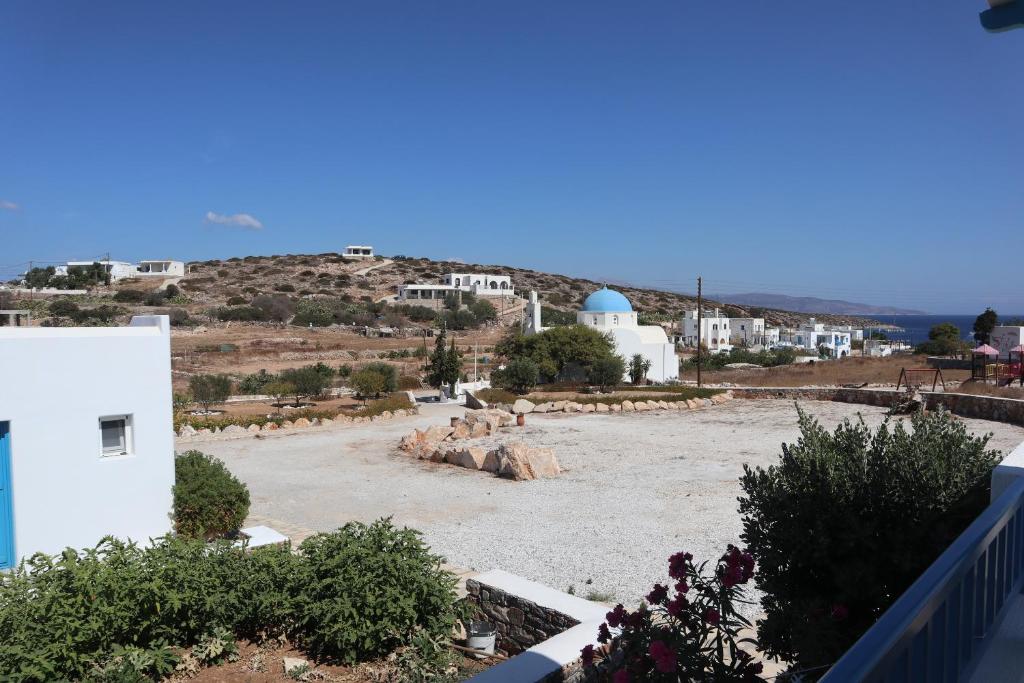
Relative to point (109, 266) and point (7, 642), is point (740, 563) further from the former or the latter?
point (109, 266)

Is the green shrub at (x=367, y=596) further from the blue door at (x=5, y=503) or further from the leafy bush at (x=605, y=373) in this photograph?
the leafy bush at (x=605, y=373)

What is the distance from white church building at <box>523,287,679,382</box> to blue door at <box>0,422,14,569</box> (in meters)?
31.0

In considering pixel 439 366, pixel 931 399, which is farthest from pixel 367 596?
pixel 931 399

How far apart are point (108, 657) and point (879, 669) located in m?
5.74

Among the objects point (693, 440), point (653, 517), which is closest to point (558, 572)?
point (653, 517)

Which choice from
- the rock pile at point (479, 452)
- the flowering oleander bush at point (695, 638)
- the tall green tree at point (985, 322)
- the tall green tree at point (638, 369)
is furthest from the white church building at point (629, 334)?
the flowering oleander bush at point (695, 638)

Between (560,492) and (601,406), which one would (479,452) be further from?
(601,406)

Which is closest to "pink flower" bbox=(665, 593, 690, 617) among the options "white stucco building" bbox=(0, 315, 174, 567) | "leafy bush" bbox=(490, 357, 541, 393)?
"white stucco building" bbox=(0, 315, 174, 567)

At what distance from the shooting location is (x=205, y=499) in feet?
29.7

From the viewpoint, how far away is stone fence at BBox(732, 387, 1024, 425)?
22.2 meters

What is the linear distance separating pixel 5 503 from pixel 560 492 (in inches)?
361

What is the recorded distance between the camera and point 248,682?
215 inches

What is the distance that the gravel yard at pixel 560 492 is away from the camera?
9805 mm

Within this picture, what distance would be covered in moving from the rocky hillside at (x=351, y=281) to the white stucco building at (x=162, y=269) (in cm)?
190
